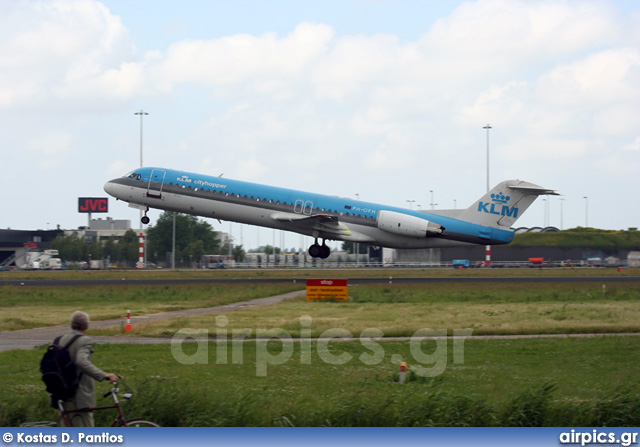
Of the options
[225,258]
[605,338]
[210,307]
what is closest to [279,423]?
[605,338]

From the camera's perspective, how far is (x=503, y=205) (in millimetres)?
41938

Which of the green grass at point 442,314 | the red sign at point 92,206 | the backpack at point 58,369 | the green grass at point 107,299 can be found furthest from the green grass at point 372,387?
the red sign at point 92,206

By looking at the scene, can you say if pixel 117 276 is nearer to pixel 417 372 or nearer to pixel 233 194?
pixel 233 194

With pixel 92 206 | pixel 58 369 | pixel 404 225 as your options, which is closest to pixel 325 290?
pixel 404 225

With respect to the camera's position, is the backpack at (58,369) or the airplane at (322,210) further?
the airplane at (322,210)

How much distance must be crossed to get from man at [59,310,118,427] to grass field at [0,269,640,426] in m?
1.32

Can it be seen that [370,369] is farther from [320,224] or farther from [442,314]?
[320,224]

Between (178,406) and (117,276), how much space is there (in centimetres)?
4847

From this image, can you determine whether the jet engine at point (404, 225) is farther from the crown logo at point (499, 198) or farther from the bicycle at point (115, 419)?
the bicycle at point (115, 419)

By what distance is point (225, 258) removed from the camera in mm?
111812

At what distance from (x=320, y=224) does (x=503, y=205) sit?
1115 cm

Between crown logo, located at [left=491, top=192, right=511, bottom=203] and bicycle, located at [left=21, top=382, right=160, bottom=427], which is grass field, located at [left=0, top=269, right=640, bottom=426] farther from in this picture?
crown logo, located at [left=491, top=192, right=511, bottom=203]

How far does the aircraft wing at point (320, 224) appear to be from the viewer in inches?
1576

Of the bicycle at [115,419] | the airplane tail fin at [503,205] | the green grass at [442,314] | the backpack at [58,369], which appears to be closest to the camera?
the backpack at [58,369]
